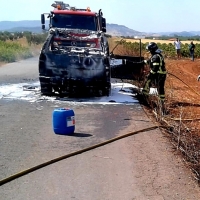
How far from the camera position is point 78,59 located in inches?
486

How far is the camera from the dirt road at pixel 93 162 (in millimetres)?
Answer: 5309

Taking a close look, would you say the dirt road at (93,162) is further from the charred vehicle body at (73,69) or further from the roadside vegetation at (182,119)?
the charred vehicle body at (73,69)

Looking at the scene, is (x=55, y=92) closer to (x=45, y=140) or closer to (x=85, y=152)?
(x=45, y=140)

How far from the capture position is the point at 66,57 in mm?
12367

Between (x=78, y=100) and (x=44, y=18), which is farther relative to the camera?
(x=44, y=18)

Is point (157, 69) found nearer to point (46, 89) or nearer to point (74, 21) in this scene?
point (46, 89)

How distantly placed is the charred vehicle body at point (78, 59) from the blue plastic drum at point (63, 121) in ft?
13.9

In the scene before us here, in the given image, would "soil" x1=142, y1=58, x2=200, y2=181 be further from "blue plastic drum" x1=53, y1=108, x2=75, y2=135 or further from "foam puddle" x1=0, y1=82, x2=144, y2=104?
"blue plastic drum" x1=53, y1=108, x2=75, y2=135

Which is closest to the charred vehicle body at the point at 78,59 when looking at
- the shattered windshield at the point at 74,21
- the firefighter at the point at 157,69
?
the shattered windshield at the point at 74,21

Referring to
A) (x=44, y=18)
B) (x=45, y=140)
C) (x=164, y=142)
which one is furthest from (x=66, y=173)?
(x=44, y=18)

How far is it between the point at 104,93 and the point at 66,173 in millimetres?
6980

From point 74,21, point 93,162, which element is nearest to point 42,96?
point 74,21

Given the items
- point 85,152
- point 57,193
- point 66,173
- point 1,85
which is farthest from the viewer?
point 1,85

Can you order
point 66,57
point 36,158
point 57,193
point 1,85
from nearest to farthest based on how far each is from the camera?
point 57,193, point 36,158, point 66,57, point 1,85
